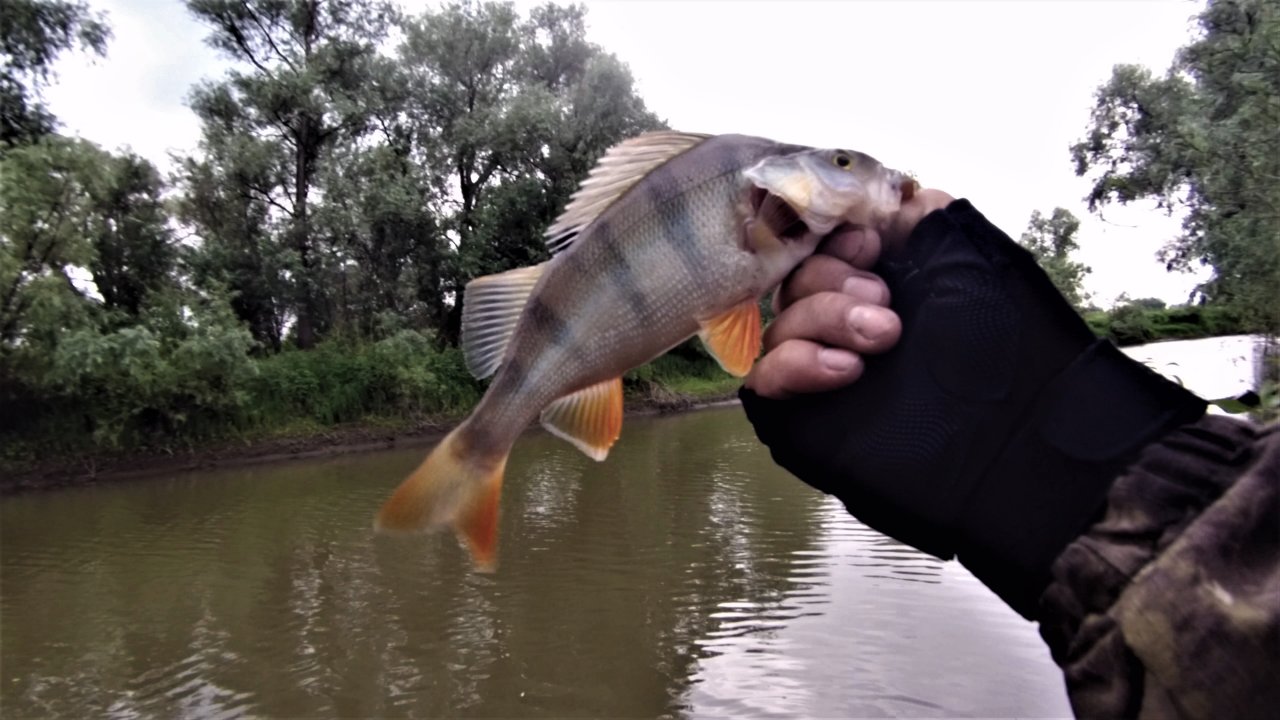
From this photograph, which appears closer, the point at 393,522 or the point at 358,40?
the point at 393,522

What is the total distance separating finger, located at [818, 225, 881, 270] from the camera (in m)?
1.73

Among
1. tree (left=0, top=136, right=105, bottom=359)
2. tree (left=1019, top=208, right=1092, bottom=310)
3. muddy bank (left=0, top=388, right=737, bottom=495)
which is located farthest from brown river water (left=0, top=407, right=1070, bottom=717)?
tree (left=1019, top=208, right=1092, bottom=310)

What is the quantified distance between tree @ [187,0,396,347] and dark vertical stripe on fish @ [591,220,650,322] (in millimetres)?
21592

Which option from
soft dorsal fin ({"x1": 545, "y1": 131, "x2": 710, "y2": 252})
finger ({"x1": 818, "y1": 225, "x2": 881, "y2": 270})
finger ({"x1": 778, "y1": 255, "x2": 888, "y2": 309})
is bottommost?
finger ({"x1": 778, "y1": 255, "x2": 888, "y2": 309})

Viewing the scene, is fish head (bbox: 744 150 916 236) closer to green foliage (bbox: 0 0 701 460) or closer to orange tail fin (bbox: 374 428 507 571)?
orange tail fin (bbox: 374 428 507 571)

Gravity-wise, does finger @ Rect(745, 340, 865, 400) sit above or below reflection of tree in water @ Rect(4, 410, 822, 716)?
above

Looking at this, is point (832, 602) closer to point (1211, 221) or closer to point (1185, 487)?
point (1185, 487)

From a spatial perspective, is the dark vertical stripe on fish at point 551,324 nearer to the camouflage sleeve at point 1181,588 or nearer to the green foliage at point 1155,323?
the camouflage sleeve at point 1181,588

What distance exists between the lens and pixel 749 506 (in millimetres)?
13172

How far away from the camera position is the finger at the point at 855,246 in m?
1.73

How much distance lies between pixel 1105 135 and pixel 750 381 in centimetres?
2824

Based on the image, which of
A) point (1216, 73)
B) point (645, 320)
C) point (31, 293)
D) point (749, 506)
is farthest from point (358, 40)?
point (645, 320)

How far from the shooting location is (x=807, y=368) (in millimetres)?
1688

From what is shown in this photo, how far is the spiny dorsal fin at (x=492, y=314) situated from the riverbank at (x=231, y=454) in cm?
1146
